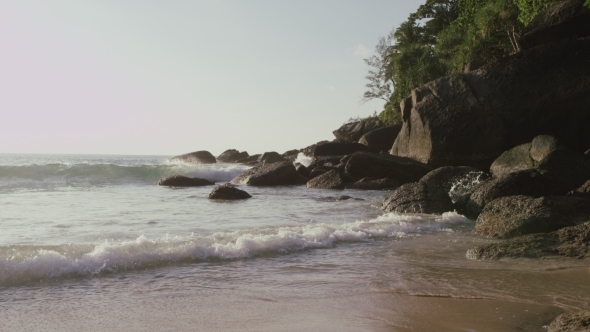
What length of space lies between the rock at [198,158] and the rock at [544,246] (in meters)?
34.0

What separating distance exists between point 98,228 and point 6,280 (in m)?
3.82

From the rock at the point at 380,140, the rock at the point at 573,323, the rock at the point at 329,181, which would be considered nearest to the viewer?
the rock at the point at 573,323

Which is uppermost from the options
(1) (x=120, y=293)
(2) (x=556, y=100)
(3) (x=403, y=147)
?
(2) (x=556, y=100)

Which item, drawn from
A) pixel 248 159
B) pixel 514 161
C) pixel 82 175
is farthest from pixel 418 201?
pixel 248 159

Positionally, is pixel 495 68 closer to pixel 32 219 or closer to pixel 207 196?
pixel 207 196

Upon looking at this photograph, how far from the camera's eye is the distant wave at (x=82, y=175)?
874 inches

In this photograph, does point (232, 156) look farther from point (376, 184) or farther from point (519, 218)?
point (519, 218)

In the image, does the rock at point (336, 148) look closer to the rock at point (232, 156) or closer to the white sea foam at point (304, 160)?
the white sea foam at point (304, 160)

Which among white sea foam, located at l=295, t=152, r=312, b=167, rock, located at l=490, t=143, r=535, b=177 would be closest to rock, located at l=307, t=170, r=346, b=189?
rock, located at l=490, t=143, r=535, b=177

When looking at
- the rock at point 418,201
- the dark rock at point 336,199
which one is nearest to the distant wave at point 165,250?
the rock at point 418,201

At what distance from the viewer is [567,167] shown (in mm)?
13219

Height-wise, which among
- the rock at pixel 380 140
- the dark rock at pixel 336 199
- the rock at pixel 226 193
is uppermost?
the rock at pixel 380 140

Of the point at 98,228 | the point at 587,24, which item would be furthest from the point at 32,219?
the point at 587,24

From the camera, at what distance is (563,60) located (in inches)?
711
